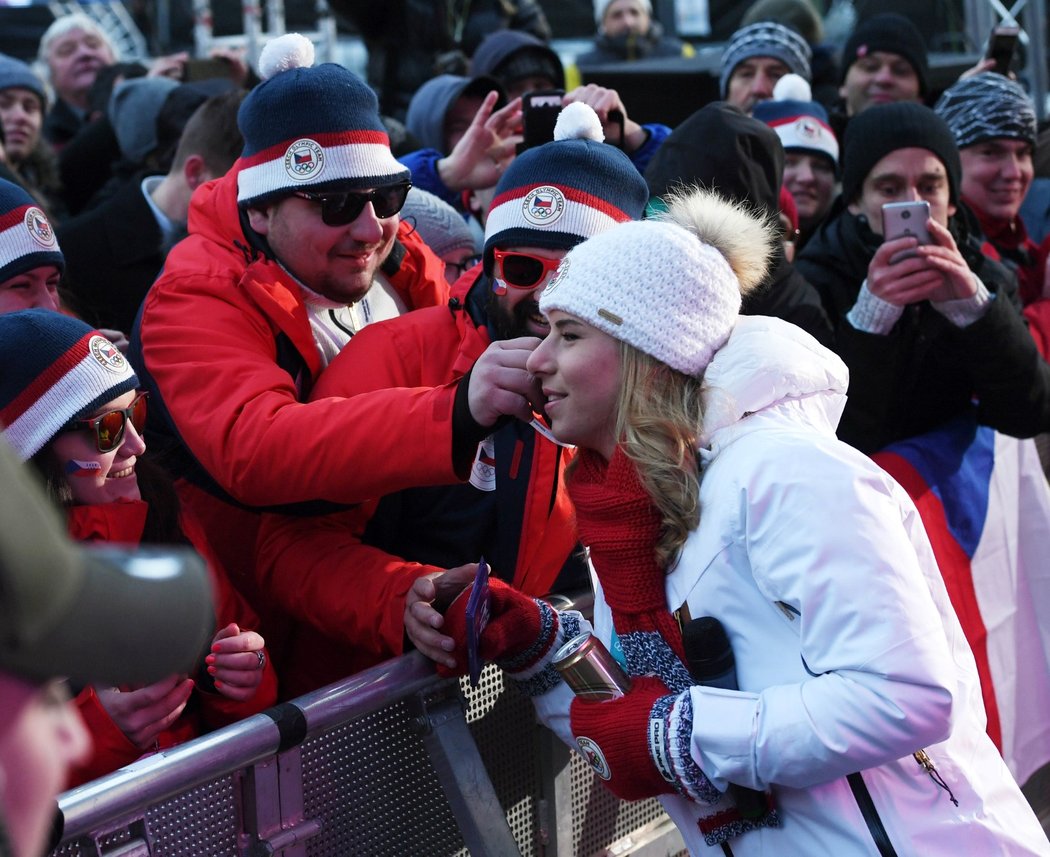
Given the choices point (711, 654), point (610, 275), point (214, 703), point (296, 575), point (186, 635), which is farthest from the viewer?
point (296, 575)

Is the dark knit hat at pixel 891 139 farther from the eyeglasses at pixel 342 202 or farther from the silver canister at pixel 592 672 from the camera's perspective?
the silver canister at pixel 592 672

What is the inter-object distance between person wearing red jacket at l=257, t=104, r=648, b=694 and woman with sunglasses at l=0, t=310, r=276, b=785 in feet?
0.93

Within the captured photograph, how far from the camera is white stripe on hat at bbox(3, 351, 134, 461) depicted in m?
2.58

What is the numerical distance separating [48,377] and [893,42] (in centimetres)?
529

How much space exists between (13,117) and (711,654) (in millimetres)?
5574

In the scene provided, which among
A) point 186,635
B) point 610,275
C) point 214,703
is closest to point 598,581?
point 610,275

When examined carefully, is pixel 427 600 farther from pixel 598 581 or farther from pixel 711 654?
pixel 711 654

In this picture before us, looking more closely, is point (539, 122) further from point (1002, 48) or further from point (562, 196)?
point (1002, 48)

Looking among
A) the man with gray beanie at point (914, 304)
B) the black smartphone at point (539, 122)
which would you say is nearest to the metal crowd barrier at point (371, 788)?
the man with gray beanie at point (914, 304)

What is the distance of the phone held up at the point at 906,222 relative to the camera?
3.81 m

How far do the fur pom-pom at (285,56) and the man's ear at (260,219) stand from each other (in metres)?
0.37

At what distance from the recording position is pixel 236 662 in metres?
2.64

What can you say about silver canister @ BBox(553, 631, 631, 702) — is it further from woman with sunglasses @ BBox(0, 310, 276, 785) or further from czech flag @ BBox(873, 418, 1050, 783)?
czech flag @ BBox(873, 418, 1050, 783)

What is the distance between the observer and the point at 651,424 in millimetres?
2334
